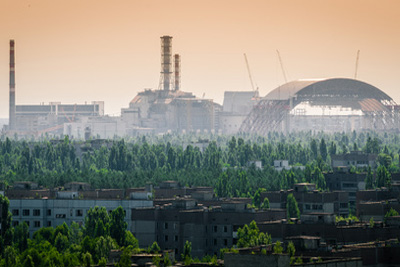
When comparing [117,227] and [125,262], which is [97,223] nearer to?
[117,227]

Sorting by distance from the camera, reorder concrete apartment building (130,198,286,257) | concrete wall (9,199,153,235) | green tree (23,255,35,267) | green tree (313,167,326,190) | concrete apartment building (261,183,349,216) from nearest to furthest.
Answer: green tree (23,255,35,267) → concrete apartment building (130,198,286,257) → concrete wall (9,199,153,235) → concrete apartment building (261,183,349,216) → green tree (313,167,326,190)

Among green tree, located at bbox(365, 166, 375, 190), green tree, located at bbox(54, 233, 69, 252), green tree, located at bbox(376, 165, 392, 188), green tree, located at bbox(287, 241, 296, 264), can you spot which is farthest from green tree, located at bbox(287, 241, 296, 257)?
green tree, located at bbox(365, 166, 375, 190)

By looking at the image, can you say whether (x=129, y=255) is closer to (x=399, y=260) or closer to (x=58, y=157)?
(x=399, y=260)

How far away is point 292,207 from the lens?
11188cm

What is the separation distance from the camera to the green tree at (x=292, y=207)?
110750 mm

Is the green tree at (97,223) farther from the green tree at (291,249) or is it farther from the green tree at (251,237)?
the green tree at (291,249)

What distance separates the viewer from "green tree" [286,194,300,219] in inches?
4360

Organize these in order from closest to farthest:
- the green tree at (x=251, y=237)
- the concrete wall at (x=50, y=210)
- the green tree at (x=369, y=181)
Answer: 1. the green tree at (x=251, y=237)
2. the concrete wall at (x=50, y=210)
3. the green tree at (x=369, y=181)

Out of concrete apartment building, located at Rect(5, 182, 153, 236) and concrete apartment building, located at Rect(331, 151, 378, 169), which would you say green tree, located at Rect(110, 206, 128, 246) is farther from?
concrete apartment building, located at Rect(331, 151, 378, 169)

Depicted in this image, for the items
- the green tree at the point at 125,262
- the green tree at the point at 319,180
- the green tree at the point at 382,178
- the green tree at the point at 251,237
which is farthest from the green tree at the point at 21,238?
the green tree at the point at 319,180

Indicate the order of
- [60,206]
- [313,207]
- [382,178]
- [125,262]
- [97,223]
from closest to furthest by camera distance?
1. [125,262]
2. [97,223]
3. [60,206]
4. [313,207]
5. [382,178]

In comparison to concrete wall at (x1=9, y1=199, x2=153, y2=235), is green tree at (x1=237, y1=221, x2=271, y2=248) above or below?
below

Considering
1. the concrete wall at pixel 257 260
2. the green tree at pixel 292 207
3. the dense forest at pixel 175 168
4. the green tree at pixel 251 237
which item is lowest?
the concrete wall at pixel 257 260

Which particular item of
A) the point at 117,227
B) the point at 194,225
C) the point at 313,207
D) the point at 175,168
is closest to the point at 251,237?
the point at 117,227
